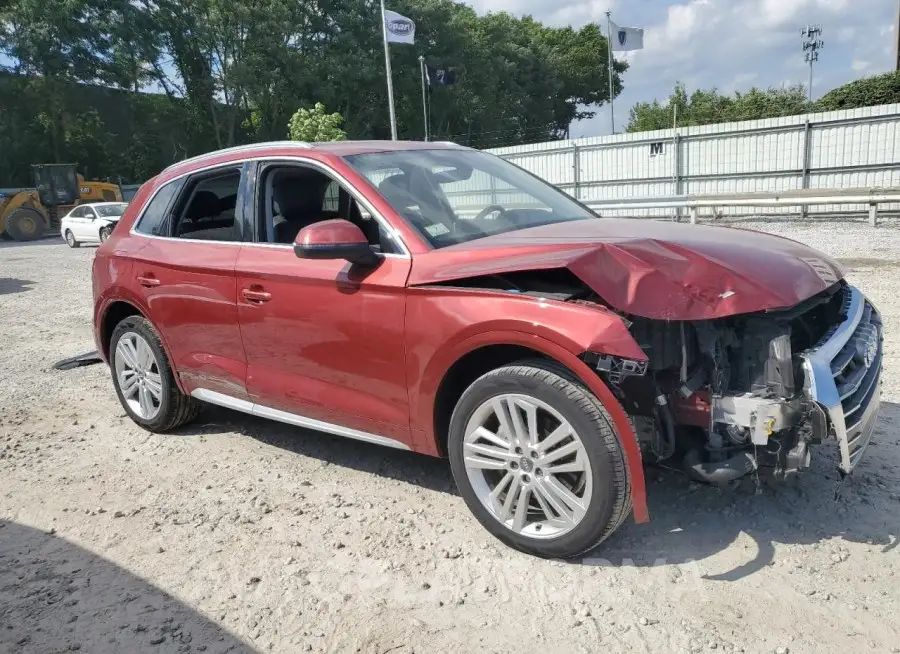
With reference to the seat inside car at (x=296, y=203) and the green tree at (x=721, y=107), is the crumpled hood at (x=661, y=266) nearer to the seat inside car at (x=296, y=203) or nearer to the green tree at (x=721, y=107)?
the seat inside car at (x=296, y=203)

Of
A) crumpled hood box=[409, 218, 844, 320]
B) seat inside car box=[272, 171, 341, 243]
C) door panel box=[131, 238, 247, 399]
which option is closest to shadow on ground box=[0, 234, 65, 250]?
door panel box=[131, 238, 247, 399]

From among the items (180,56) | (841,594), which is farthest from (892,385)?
(180,56)

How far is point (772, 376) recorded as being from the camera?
280 centimetres

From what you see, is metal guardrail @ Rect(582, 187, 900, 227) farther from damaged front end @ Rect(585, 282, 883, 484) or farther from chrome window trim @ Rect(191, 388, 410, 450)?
damaged front end @ Rect(585, 282, 883, 484)

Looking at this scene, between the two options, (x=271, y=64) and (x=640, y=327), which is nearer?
(x=640, y=327)

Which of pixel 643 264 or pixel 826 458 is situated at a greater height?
pixel 643 264

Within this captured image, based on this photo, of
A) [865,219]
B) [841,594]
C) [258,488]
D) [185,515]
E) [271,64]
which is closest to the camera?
[841,594]

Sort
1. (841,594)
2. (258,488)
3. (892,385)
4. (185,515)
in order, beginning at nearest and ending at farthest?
(841,594)
(185,515)
(258,488)
(892,385)

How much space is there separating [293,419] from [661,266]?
217cm

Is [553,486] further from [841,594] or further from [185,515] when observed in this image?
[185,515]

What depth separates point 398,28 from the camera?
26.8 metres

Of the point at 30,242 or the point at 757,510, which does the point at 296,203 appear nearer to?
the point at 757,510

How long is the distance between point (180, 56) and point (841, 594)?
4794cm

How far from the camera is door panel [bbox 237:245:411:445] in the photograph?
133 inches
